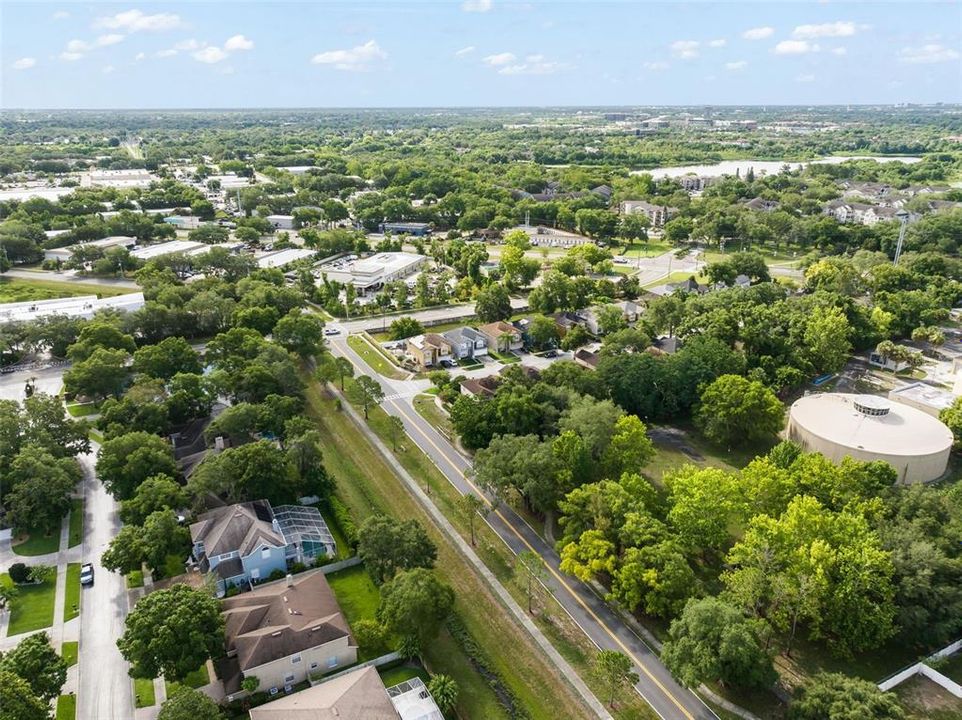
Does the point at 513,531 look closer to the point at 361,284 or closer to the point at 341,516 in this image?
the point at 341,516

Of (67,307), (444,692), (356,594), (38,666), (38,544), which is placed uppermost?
(67,307)

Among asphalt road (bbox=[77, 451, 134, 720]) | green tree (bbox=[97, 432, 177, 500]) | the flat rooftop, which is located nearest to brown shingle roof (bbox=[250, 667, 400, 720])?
asphalt road (bbox=[77, 451, 134, 720])

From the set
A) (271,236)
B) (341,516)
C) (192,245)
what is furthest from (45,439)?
(271,236)

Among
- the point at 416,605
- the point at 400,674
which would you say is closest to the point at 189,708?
the point at 400,674

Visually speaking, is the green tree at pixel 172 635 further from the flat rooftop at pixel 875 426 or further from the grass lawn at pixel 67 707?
the flat rooftop at pixel 875 426

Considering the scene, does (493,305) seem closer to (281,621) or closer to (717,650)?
(281,621)

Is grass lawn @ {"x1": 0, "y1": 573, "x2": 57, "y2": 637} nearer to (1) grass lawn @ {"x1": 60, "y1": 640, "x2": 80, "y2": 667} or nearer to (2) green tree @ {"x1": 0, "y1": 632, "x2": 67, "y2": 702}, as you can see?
(1) grass lawn @ {"x1": 60, "y1": 640, "x2": 80, "y2": 667}
